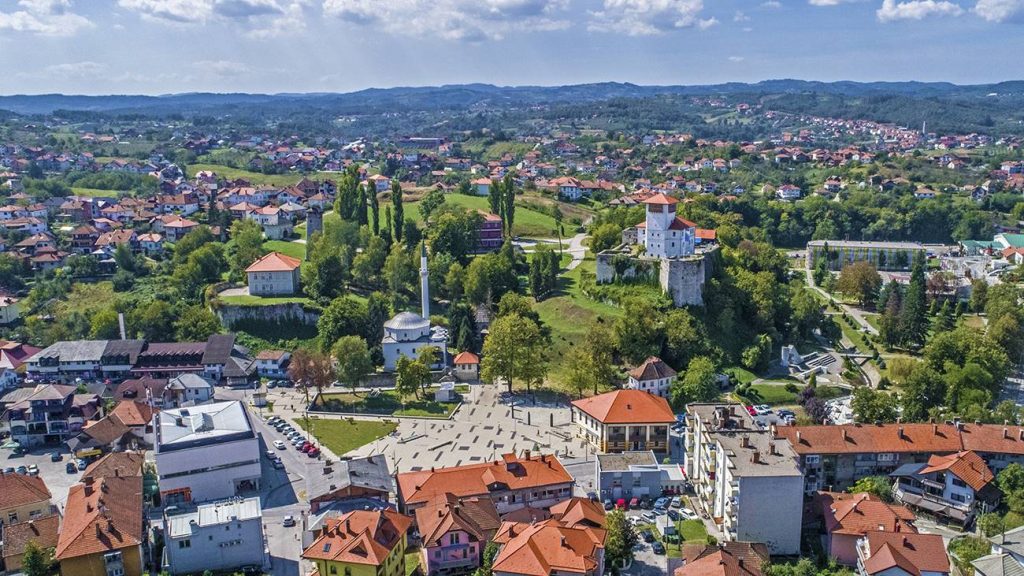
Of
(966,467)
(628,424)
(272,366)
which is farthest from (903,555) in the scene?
(272,366)

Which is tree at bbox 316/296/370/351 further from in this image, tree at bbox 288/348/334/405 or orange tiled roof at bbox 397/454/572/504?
orange tiled roof at bbox 397/454/572/504

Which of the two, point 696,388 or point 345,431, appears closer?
point 345,431

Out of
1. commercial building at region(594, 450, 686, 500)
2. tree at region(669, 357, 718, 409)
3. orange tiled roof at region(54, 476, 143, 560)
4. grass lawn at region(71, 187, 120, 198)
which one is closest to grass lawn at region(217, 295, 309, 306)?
orange tiled roof at region(54, 476, 143, 560)

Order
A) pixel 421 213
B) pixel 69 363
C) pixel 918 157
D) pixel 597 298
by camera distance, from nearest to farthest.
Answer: pixel 69 363 → pixel 597 298 → pixel 421 213 → pixel 918 157

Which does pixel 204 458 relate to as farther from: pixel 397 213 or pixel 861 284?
pixel 861 284

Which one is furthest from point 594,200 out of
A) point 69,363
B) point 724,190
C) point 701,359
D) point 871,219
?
point 69,363

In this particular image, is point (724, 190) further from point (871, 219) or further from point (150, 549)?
point (150, 549)
